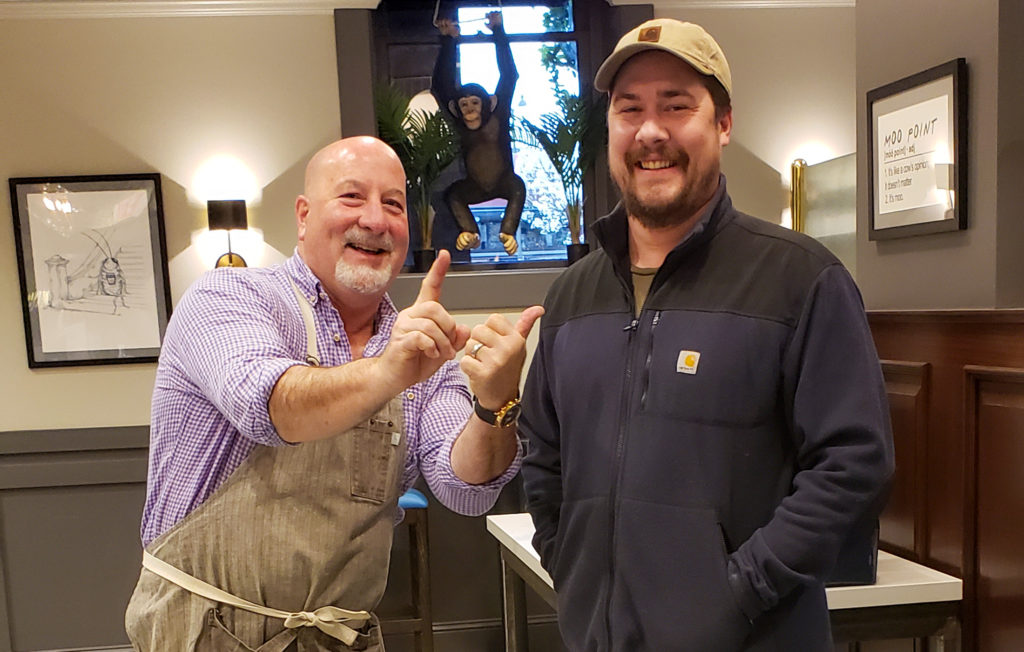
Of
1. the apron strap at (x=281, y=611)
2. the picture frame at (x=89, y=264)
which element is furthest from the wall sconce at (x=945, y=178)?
the picture frame at (x=89, y=264)

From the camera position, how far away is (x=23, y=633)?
373 cm

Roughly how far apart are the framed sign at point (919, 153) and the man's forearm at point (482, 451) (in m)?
1.30

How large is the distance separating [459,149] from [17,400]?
7.66 feet

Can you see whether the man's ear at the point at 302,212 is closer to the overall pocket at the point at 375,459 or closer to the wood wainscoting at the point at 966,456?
the overall pocket at the point at 375,459

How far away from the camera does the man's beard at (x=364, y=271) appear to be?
156 centimetres

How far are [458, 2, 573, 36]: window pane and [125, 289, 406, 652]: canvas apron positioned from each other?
9.68 feet

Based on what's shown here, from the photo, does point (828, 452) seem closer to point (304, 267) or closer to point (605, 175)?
point (304, 267)

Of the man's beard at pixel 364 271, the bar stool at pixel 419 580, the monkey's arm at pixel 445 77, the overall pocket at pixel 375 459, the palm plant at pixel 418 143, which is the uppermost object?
the monkey's arm at pixel 445 77

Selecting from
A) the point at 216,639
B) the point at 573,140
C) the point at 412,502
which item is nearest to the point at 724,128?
the point at 216,639

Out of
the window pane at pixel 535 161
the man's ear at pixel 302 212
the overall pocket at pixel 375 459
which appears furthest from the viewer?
the window pane at pixel 535 161

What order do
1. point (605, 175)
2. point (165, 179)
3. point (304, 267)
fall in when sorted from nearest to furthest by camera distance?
1. point (304, 267)
2. point (165, 179)
3. point (605, 175)

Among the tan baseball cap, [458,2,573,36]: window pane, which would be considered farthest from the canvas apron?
[458,2,573,36]: window pane

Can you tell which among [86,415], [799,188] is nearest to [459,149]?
[799,188]

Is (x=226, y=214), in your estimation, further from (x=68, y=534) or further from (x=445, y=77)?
(x=68, y=534)
